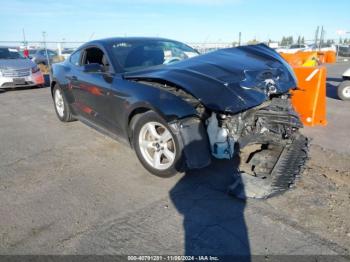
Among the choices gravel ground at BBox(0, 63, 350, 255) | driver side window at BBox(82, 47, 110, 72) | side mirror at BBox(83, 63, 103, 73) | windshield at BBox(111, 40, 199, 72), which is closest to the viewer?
gravel ground at BBox(0, 63, 350, 255)

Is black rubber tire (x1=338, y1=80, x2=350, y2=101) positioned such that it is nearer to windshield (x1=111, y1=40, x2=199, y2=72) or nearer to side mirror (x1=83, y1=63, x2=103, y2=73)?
windshield (x1=111, y1=40, x2=199, y2=72)

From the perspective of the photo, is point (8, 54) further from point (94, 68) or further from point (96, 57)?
point (94, 68)

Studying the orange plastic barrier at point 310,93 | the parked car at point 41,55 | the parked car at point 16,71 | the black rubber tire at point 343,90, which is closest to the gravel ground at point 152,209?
the orange plastic barrier at point 310,93

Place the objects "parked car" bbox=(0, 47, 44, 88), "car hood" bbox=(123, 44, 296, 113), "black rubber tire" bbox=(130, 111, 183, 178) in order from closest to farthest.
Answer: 1. "car hood" bbox=(123, 44, 296, 113)
2. "black rubber tire" bbox=(130, 111, 183, 178)
3. "parked car" bbox=(0, 47, 44, 88)

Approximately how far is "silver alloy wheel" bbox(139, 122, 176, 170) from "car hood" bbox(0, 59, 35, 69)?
879 cm

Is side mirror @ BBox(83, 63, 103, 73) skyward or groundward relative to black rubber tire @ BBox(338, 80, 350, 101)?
skyward

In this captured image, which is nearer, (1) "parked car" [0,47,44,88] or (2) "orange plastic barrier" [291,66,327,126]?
(2) "orange plastic barrier" [291,66,327,126]

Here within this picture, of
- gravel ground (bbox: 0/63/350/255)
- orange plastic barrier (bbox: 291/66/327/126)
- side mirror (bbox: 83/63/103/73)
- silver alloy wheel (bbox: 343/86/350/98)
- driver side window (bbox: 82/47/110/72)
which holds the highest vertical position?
driver side window (bbox: 82/47/110/72)

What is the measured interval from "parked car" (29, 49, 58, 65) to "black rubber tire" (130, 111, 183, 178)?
18.2m

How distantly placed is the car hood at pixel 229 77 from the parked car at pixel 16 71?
26.9 feet

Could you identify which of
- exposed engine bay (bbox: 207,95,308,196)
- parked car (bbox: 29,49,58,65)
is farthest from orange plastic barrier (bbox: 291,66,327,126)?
parked car (bbox: 29,49,58,65)

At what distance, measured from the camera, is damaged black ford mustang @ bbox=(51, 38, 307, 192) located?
314 centimetres

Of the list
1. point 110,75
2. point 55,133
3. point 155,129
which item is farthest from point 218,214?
point 55,133

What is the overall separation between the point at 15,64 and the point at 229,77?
9.61 metres
